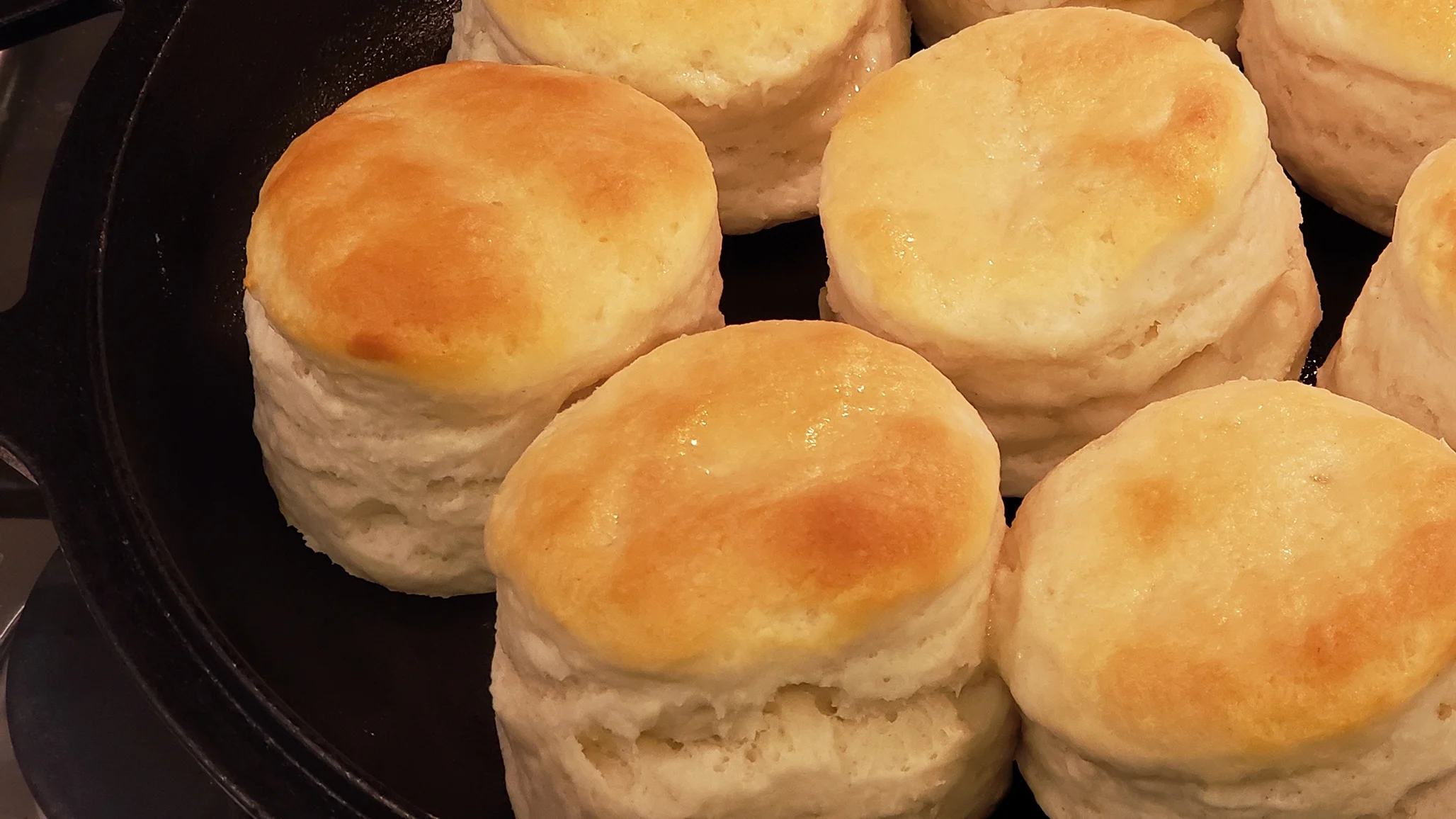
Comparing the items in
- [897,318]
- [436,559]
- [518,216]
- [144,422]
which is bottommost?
[436,559]

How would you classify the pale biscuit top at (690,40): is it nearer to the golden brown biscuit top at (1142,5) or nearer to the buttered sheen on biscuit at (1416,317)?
the golden brown biscuit top at (1142,5)

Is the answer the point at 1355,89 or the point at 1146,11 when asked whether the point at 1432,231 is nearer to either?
the point at 1355,89

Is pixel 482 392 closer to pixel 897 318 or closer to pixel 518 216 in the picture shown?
pixel 518 216

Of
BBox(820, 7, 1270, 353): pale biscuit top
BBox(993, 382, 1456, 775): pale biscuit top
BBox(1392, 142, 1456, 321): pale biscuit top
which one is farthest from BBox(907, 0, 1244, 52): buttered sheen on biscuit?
BBox(993, 382, 1456, 775): pale biscuit top


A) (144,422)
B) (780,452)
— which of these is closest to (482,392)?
(780,452)

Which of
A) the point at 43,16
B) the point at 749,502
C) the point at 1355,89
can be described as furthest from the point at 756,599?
the point at 43,16
